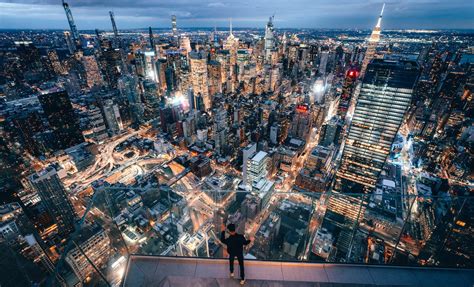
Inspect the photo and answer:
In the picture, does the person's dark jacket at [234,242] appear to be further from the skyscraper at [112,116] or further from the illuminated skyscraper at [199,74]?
the illuminated skyscraper at [199,74]

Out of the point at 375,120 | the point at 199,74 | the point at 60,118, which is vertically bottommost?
the point at 60,118

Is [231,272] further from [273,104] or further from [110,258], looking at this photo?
[273,104]

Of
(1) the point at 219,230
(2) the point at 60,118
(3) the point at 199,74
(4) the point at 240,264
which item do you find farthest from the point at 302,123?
(2) the point at 60,118

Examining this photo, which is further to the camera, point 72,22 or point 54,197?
point 72,22

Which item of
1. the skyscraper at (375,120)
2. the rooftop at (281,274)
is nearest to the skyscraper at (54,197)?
the rooftop at (281,274)

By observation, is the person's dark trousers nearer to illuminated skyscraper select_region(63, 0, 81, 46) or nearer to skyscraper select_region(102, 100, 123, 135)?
skyscraper select_region(102, 100, 123, 135)

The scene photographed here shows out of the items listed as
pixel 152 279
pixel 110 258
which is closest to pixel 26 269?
pixel 110 258

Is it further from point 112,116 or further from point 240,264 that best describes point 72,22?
point 240,264
